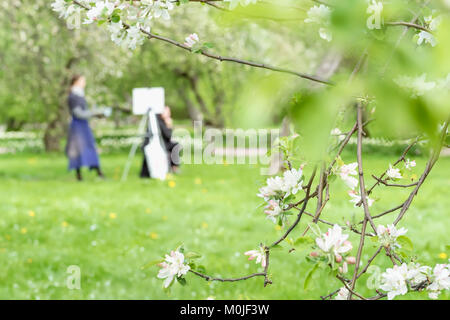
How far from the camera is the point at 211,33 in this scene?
1784 centimetres

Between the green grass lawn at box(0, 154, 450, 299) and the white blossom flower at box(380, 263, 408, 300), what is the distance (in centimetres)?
100

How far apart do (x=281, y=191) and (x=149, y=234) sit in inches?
198

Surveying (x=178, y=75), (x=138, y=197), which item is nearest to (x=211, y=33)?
(x=178, y=75)

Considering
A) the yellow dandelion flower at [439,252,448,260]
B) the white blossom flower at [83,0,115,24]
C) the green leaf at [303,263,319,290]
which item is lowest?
the yellow dandelion flower at [439,252,448,260]

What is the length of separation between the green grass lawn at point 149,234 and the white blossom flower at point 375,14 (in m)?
1.60

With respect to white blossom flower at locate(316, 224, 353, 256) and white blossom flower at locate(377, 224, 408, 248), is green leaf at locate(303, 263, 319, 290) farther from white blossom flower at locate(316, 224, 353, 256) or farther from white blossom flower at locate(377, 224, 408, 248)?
white blossom flower at locate(377, 224, 408, 248)

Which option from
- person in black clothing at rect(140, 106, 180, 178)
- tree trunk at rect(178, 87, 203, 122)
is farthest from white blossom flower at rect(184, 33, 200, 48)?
tree trunk at rect(178, 87, 203, 122)

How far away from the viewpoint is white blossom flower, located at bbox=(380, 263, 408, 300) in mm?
1450

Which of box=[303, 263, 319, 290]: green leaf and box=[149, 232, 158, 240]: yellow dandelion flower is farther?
box=[149, 232, 158, 240]: yellow dandelion flower

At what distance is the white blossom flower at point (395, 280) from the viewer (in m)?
1.45

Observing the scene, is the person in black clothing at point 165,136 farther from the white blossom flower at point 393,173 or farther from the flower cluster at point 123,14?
the flower cluster at point 123,14

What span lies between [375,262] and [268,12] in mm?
4765
